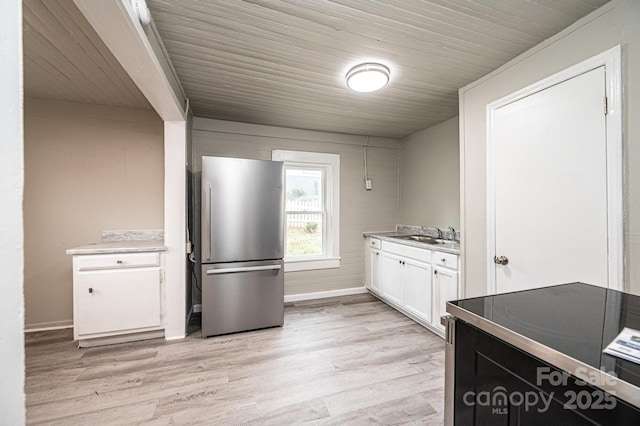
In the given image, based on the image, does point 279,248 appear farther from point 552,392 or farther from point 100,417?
point 552,392

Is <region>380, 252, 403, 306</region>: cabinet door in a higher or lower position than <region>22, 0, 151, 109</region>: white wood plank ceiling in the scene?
lower

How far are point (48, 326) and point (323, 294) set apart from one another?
306 cm

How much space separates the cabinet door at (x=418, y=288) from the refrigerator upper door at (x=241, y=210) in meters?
1.48

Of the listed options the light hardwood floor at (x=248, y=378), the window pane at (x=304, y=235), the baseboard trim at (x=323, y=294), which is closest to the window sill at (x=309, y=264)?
the window pane at (x=304, y=235)

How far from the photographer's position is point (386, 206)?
4.15 metres

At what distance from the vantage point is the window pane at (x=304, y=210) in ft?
12.2

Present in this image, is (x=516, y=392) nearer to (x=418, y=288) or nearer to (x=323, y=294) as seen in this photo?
(x=418, y=288)

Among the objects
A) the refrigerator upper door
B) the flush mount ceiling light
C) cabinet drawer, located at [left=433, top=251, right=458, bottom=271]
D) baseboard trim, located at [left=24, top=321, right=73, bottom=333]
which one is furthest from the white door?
baseboard trim, located at [left=24, top=321, right=73, bottom=333]

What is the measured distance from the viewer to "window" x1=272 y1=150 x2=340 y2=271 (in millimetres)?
3689

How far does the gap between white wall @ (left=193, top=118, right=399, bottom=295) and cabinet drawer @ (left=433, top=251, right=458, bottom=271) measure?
147cm

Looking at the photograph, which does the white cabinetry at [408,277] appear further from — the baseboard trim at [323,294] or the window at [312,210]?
the window at [312,210]

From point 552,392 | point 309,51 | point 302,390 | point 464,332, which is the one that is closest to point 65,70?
point 309,51

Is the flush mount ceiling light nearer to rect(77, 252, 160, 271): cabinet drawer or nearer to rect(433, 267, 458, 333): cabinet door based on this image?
rect(433, 267, 458, 333): cabinet door

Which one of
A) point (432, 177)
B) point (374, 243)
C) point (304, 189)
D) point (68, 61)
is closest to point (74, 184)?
point (68, 61)
